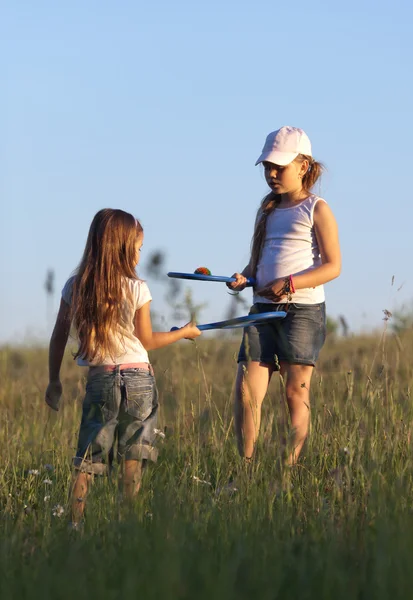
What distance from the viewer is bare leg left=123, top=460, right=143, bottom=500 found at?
4.10 meters

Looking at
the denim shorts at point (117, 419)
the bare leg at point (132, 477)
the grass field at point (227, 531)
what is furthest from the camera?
the denim shorts at point (117, 419)

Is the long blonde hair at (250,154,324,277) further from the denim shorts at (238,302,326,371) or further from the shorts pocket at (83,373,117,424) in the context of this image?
the shorts pocket at (83,373,117,424)

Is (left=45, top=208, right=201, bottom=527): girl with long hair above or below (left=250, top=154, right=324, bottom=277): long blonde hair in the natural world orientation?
below

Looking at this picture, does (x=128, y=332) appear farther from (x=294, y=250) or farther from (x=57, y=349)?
(x=294, y=250)

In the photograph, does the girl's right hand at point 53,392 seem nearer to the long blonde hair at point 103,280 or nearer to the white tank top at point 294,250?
the long blonde hair at point 103,280

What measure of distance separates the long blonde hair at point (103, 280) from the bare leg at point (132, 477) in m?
0.50

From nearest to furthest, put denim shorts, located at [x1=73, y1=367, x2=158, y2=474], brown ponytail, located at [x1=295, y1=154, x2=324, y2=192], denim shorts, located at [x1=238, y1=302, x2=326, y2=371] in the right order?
denim shorts, located at [x1=73, y1=367, x2=158, y2=474]
denim shorts, located at [x1=238, y1=302, x2=326, y2=371]
brown ponytail, located at [x1=295, y1=154, x2=324, y2=192]

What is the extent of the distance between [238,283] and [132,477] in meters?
1.11

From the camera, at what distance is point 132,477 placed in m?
4.33

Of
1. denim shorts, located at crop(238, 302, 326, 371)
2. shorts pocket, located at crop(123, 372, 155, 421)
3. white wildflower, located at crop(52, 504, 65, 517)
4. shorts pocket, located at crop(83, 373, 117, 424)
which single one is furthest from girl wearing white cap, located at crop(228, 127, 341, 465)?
white wildflower, located at crop(52, 504, 65, 517)

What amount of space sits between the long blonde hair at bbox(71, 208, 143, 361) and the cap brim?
0.82 meters

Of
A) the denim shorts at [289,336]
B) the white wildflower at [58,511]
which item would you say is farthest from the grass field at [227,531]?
the denim shorts at [289,336]

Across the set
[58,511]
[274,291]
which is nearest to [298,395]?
[274,291]

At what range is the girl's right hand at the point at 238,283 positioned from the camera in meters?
4.83
